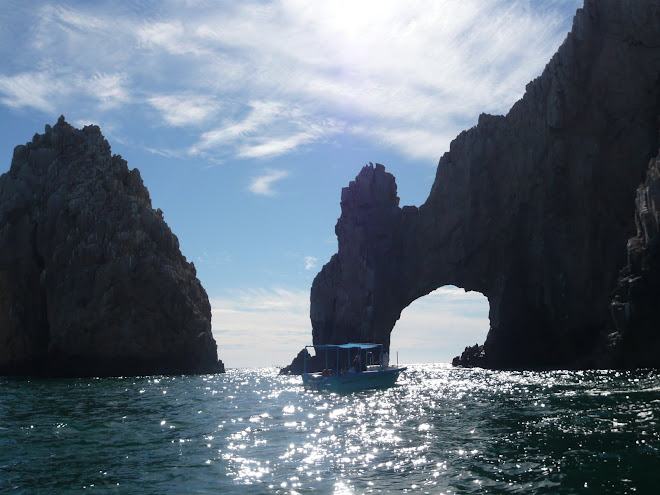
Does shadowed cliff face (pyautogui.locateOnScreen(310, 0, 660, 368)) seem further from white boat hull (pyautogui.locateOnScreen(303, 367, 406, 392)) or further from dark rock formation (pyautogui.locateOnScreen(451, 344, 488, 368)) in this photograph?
white boat hull (pyautogui.locateOnScreen(303, 367, 406, 392))

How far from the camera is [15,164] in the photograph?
8819 cm

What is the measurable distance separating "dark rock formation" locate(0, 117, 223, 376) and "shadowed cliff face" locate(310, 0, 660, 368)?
1293 inches

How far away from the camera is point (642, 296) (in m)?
51.4

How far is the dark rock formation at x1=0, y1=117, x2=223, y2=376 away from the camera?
247ft

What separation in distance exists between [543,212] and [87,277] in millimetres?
61266

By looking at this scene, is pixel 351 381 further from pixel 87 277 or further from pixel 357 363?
pixel 87 277

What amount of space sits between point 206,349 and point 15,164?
4034 centimetres

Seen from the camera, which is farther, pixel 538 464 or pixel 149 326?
pixel 149 326

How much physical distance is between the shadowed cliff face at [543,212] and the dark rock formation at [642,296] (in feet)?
31.5

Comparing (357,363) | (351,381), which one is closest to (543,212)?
(357,363)

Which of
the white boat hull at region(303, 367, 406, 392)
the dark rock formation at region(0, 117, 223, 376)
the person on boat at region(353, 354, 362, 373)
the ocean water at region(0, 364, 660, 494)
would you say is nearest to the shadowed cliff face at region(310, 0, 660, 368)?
the white boat hull at region(303, 367, 406, 392)

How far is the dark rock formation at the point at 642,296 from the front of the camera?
167ft

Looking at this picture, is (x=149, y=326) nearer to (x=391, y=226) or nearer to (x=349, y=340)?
(x=349, y=340)

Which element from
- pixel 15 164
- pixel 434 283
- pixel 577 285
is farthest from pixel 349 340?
pixel 15 164
